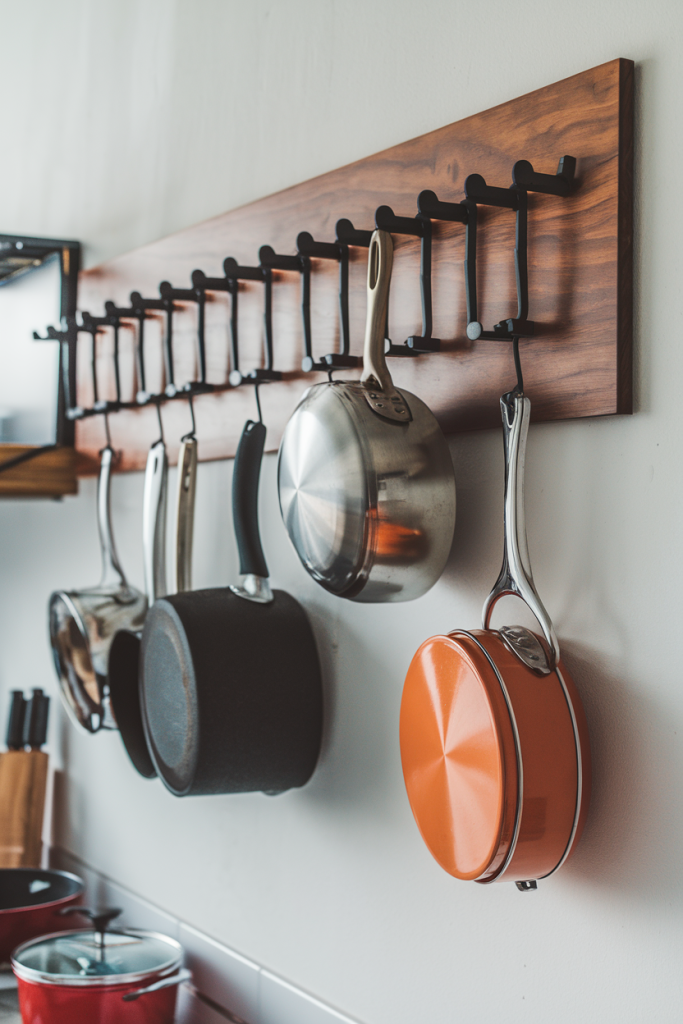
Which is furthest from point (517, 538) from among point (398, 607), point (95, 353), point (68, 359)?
point (68, 359)

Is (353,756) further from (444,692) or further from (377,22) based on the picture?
(377,22)

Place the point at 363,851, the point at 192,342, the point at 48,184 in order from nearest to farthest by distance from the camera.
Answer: the point at 363,851
the point at 192,342
the point at 48,184

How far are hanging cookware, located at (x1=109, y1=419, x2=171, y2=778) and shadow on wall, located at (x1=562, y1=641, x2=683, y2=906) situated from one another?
21.3 inches

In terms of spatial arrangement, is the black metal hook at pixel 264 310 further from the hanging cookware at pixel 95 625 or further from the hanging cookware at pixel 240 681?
the hanging cookware at pixel 95 625

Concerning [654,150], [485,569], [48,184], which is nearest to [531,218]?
[654,150]

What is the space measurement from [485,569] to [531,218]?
261mm

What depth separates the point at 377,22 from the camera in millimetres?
909

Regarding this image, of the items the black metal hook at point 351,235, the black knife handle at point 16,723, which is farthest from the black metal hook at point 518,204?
the black knife handle at point 16,723

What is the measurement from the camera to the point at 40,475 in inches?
55.4

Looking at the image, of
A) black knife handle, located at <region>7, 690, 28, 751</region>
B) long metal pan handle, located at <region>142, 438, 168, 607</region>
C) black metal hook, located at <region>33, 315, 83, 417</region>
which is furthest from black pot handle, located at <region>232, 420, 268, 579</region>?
black knife handle, located at <region>7, 690, 28, 751</region>

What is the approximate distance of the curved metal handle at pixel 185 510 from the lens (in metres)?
1.05

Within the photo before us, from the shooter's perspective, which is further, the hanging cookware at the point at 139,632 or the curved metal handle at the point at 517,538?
the hanging cookware at the point at 139,632

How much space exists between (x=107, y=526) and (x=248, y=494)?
0.40 meters

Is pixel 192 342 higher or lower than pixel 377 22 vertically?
lower
